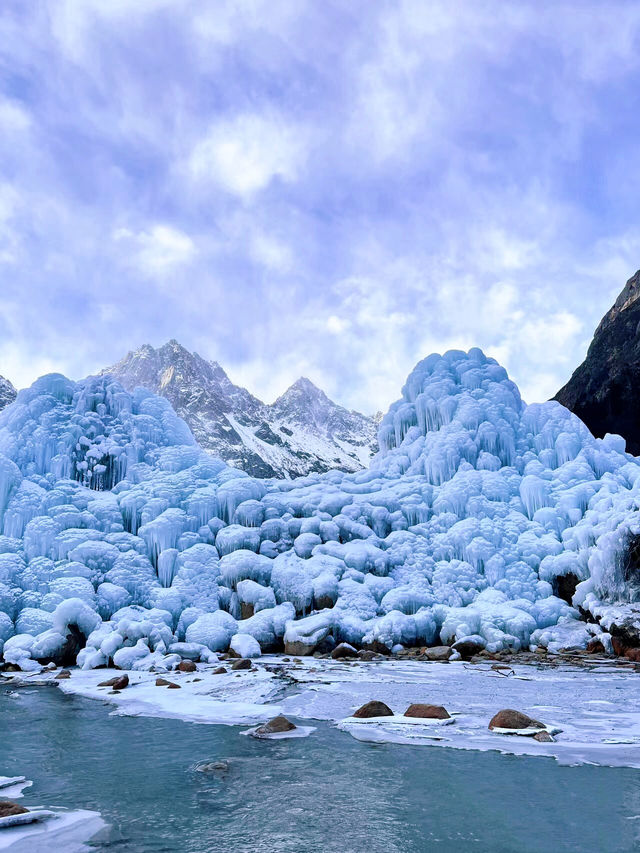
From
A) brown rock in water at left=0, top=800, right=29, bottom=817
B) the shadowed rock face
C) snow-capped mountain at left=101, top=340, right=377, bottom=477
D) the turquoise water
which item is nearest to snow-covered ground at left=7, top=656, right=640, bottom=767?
the turquoise water

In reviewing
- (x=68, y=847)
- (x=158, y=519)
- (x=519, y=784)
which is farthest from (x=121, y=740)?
(x=158, y=519)

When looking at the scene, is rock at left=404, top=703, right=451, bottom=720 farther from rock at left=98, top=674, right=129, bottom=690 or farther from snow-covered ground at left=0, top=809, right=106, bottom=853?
rock at left=98, top=674, right=129, bottom=690

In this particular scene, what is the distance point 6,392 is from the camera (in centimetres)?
10162

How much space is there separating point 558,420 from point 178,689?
20.5m

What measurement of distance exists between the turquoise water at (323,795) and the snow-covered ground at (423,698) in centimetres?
65

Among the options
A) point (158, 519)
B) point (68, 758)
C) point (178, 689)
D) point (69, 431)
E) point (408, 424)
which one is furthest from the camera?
point (408, 424)

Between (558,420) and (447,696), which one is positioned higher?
(558,420)

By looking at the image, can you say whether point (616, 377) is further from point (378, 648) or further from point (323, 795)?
point (323, 795)

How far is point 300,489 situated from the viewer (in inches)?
1014

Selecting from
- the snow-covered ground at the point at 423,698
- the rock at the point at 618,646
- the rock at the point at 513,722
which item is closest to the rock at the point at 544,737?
the snow-covered ground at the point at 423,698

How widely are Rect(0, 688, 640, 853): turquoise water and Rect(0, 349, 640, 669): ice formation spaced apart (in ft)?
31.7

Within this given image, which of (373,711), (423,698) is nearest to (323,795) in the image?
(373,711)

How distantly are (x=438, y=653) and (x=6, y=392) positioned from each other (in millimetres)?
102693

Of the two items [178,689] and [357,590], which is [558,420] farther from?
[178,689]
